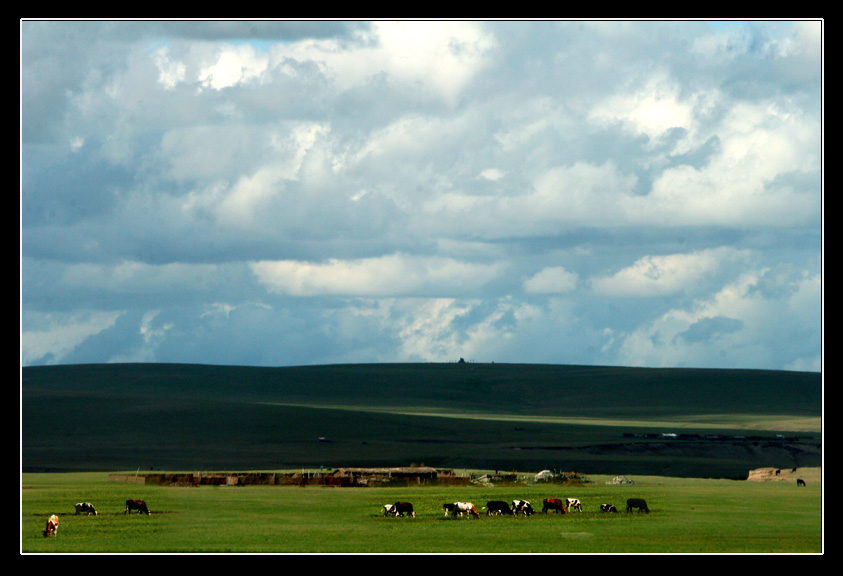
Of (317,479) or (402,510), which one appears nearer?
(402,510)

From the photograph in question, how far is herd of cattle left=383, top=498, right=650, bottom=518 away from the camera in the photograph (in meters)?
40.5

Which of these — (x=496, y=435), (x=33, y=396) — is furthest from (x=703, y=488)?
(x=33, y=396)

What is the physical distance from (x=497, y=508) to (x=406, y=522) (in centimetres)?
451

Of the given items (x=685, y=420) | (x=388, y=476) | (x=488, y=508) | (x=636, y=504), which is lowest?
(x=685, y=420)

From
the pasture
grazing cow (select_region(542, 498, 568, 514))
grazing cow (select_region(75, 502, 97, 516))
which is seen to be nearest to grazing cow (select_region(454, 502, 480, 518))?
the pasture

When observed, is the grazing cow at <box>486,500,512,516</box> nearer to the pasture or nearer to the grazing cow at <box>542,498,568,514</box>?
the pasture

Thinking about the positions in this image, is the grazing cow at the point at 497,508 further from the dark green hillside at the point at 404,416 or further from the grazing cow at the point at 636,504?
the dark green hillside at the point at 404,416

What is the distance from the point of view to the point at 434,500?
47531mm

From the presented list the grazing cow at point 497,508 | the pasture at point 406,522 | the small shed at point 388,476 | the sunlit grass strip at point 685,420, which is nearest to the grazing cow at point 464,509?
the pasture at point 406,522

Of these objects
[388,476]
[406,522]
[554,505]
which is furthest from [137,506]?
[388,476]

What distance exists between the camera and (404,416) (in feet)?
389

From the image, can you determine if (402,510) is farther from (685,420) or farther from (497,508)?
(685,420)

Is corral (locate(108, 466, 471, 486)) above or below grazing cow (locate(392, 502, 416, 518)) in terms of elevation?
below

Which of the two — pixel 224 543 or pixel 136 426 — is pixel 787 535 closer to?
pixel 224 543
